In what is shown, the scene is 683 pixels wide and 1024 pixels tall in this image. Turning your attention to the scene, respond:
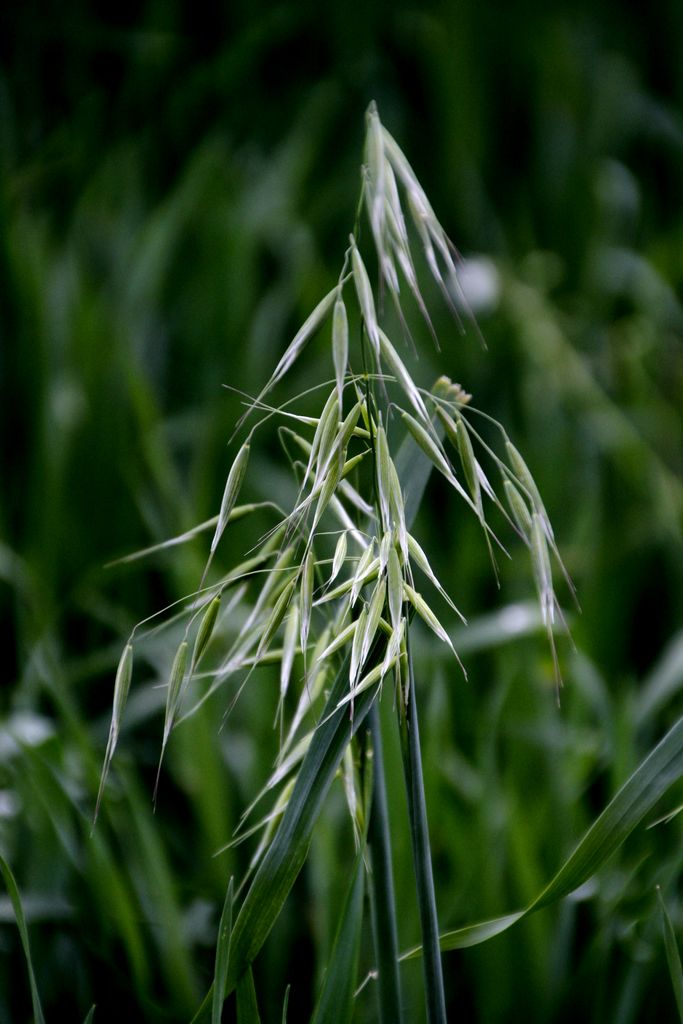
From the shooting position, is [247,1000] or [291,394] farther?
[291,394]

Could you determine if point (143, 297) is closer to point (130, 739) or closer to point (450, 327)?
point (450, 327)

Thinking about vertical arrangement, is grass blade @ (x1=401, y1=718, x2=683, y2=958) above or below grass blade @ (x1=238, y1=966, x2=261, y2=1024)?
above

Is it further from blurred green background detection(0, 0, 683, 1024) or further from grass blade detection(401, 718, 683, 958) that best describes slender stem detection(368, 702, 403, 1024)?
blurred green background detection(0, 0, 683, 1024)

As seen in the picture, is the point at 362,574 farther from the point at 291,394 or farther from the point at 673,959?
the point at 291,394

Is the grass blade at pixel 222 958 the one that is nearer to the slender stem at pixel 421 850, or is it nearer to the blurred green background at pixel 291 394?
the slender stem at pixel 421 850

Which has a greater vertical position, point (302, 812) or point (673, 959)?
point (302, 812)

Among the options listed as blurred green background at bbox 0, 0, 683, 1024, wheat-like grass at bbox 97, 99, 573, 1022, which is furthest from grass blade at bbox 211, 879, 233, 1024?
blurred green background at bbox 0, 0, 683, 1024

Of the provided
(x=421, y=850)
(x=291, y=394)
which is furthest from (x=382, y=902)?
(x=291, y=394)
